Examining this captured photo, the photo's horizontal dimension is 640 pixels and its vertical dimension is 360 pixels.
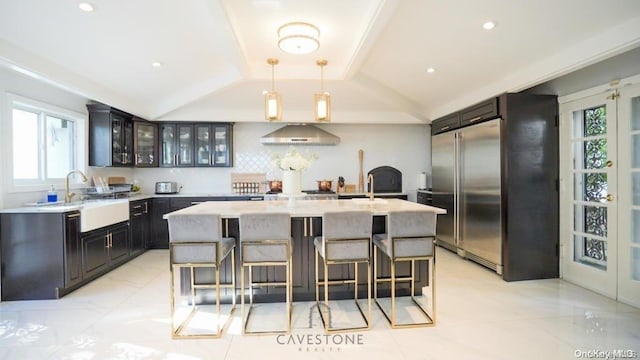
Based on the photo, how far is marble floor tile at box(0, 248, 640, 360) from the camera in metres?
2.27

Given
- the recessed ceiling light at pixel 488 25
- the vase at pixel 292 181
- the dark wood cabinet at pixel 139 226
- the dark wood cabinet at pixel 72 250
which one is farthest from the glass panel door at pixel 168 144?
the recessed ceiling light at pixel 488 25

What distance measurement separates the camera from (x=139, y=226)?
4.90m

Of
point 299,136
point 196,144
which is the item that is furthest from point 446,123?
point 196,144

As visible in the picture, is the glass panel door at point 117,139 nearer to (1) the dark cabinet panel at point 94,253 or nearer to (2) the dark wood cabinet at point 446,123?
(1) the dark cabinet panel at point 94,253

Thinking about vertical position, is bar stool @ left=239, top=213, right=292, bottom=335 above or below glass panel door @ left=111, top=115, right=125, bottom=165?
below

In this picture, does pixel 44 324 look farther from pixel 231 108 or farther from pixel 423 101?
pixel 423 101

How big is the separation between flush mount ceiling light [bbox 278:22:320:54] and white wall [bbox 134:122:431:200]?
2.90 m

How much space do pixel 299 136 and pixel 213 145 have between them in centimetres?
157

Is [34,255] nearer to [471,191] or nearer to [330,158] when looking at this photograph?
[330,158]

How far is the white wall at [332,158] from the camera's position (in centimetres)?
589

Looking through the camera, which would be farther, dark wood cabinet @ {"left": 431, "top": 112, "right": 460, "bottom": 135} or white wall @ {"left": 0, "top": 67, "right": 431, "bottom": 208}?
white wall @ {"left": 0, "top": 67, "right": 431, "bottom": 208}

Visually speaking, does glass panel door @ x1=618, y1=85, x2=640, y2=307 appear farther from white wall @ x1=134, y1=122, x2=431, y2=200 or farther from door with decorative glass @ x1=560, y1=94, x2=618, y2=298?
white wall @ x1=134, y1=122, x2=431, y2=200

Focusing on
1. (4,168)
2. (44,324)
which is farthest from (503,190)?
(4,168)

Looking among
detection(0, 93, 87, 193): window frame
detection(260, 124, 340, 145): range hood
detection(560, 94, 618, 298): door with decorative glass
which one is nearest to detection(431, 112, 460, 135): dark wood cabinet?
detection(560, 94, 618, 298): door with decorative glass
